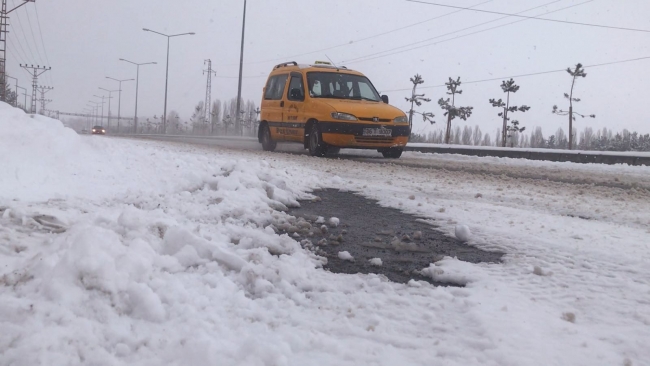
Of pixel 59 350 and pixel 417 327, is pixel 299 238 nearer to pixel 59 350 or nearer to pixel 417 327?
pixel 417 327

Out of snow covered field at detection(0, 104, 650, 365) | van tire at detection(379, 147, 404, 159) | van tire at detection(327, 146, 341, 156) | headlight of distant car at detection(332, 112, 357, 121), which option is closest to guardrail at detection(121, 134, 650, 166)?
van tire at detection(379, 147, 404, 159)

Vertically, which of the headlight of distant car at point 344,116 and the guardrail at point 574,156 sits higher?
the headlight of distant car at point 344,116

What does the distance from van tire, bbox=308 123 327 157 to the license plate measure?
35.5 inches

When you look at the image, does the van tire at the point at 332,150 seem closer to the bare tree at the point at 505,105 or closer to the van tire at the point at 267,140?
the van tire at the point at 267,140

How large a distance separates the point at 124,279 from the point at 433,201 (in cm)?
346

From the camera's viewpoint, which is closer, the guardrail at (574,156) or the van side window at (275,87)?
the guardrail at (574,156)

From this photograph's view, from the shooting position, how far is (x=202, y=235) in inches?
115

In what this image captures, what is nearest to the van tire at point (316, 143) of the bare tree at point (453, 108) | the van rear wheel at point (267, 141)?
the van rear wheel at point (267, 141)

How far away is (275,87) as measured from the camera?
12.7 metres

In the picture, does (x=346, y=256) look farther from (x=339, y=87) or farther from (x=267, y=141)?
(x=267, y=141)

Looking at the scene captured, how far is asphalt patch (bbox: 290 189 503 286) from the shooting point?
2.78m

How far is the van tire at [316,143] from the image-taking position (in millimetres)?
10383

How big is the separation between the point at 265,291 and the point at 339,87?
9.41 metres

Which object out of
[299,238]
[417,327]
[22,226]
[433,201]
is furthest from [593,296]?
[22,226]
